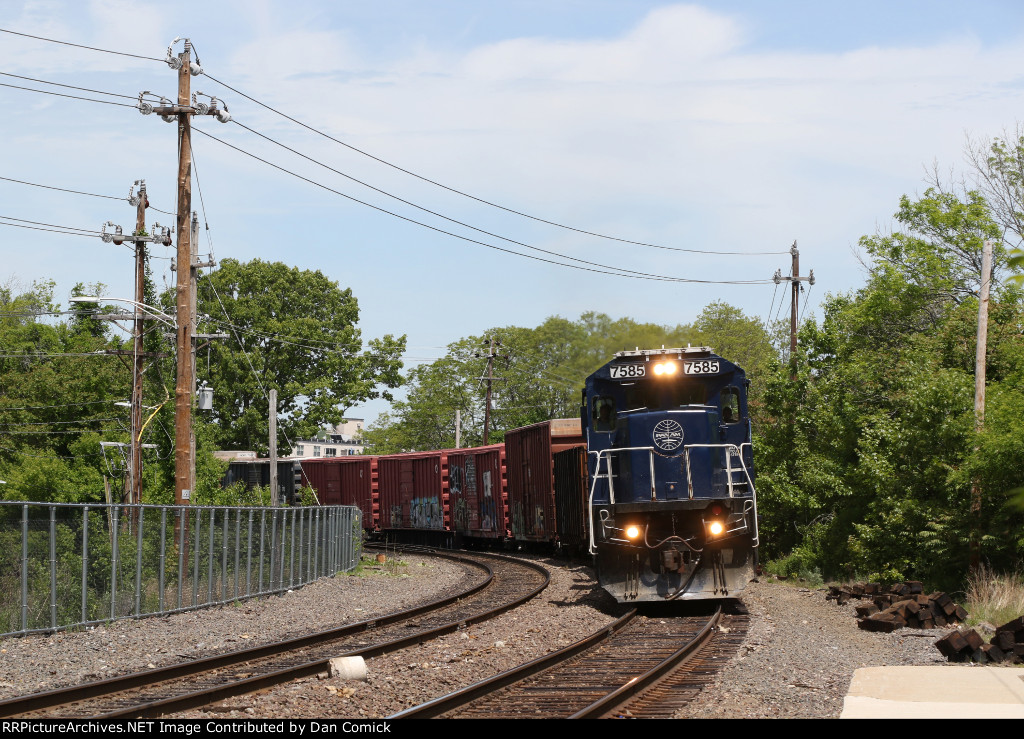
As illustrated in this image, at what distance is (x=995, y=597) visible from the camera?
15328 mm

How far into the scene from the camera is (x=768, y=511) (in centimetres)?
2664

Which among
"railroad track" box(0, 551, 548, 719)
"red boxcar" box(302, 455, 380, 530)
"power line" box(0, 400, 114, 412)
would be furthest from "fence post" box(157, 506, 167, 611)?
"power line" box(0, 400, 114, 412)

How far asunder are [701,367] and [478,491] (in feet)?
64.0

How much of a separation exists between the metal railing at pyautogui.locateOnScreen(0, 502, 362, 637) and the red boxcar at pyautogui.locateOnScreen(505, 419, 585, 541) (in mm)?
6385

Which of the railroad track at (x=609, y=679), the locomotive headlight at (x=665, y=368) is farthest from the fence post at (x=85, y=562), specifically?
the locomotive headlight at (x=665, y=368)

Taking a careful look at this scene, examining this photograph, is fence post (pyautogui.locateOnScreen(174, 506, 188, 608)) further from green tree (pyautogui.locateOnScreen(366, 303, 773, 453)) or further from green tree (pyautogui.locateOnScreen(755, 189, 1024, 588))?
green tree (pyautogui.locateOnScreen(366, 303, 773, 453))

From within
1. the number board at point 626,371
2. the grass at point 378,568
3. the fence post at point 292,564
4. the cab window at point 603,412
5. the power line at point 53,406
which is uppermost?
the power line at point 53,406

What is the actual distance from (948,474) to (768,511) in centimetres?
804

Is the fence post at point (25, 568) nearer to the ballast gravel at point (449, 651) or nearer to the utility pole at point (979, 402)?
the ballast gravel at point (449, 651)

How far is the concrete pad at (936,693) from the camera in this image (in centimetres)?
797

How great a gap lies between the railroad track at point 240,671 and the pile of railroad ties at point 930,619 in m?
5.61

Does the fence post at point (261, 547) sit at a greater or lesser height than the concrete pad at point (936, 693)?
greater
